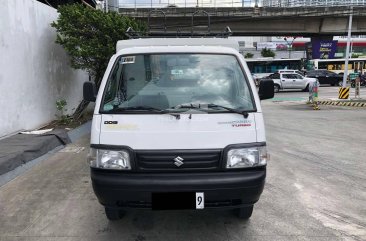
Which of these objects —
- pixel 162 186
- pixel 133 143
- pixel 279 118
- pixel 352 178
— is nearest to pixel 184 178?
pixel 162 186

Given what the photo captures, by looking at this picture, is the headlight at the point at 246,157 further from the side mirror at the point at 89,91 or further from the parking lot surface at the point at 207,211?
the side mirror at the point at 89,91

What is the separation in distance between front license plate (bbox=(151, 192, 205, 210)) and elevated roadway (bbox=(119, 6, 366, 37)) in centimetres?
2661

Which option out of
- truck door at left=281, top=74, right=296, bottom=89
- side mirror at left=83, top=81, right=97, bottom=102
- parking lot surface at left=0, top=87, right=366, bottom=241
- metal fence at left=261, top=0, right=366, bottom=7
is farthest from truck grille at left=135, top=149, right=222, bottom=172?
metal fence at left=261, top=0, right=366, bottom=7

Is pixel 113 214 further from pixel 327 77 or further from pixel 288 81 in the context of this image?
pixel 327 77

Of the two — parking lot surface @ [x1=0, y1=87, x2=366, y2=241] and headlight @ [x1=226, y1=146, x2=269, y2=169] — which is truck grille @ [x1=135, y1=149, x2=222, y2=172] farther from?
parking lot surface @ [x1=0, y1=87, x2=366, y2=241]

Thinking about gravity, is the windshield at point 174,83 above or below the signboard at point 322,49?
below

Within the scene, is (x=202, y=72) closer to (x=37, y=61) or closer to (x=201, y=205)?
(x=201, y=205)

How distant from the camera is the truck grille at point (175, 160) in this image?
338 cm

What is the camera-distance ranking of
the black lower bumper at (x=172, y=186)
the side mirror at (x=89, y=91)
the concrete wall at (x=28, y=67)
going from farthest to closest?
the concrete wall at (x=28, y=67) < the side mirror at (x=89, y=91) < the black lower bumper at (x=172, y=186)

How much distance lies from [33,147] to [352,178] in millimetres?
5742

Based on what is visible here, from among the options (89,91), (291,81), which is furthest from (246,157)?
(291,81)

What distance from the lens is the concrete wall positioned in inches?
316

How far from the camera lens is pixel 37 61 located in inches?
380

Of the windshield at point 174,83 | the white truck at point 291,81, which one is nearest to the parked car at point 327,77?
the white truck at point 291,81
